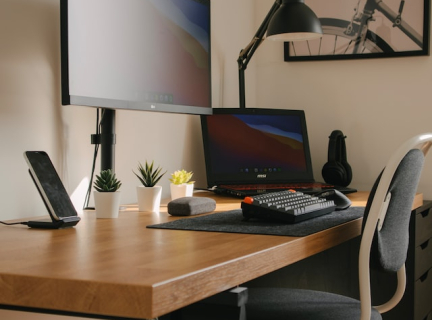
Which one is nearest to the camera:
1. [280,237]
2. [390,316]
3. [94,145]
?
[280,237]

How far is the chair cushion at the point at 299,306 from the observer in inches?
58.6

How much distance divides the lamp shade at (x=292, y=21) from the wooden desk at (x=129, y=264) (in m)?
0.95

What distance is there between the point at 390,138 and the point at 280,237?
1.62 m

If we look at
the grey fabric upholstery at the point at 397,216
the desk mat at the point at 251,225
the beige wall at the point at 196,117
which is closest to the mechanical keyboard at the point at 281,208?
the desk mat at the point at 251,225

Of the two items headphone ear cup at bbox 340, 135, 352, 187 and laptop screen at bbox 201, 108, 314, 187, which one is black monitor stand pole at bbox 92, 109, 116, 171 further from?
Answer: headphone ear cup at bbox 340, 135, 352, 187

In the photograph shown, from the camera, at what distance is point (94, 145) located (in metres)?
1.87

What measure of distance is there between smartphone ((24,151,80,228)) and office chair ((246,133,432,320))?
482mm

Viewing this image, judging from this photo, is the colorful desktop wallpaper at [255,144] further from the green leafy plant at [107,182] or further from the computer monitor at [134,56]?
the green leafy plant at [107,182]

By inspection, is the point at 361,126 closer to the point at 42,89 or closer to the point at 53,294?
the point at 42,89

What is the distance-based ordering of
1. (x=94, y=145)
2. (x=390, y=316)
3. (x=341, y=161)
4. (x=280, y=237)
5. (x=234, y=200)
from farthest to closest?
1. (x=341, y=161)
2. (x=390, y=316)
3. (x=234, y=200)
4. (x=94, y=145)
5. (x=280, y=237)

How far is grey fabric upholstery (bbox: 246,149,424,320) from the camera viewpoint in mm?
1371

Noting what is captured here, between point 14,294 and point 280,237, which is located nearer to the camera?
point 14,294

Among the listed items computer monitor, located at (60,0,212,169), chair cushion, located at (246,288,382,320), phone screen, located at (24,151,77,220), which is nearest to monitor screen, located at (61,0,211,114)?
computer monitor, located at (60,0,212,169)

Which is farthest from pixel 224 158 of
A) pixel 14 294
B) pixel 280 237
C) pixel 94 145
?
pixel 14 294
